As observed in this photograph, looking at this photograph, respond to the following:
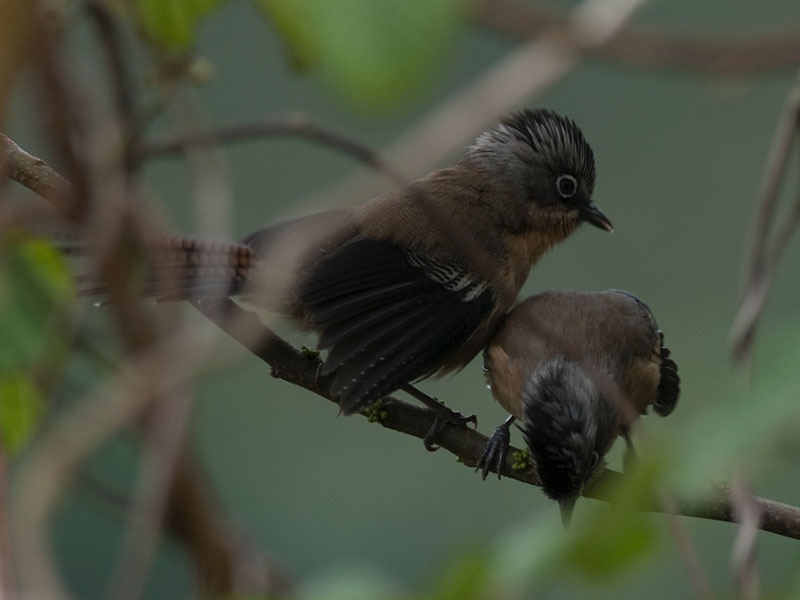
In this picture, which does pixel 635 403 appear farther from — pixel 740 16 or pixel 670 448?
pixel 740 16

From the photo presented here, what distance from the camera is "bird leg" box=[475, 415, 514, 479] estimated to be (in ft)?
9.77

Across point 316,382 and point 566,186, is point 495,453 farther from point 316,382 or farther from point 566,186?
point 566,186

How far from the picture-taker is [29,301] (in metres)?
1.80

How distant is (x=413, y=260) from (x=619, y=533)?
8.63 feet

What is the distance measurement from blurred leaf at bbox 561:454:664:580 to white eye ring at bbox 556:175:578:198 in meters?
3.03

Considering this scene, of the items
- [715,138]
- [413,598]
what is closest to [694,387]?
[715,138]

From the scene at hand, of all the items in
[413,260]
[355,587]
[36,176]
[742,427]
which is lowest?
[355,587]

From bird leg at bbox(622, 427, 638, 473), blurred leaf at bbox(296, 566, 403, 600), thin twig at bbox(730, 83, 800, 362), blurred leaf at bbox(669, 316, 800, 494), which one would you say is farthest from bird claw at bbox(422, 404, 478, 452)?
blurred leaf at bbox(669, 316, 800, 494)

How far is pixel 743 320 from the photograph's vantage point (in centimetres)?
202

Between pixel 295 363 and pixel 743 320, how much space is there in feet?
4.03

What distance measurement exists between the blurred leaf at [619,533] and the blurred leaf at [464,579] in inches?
2.5

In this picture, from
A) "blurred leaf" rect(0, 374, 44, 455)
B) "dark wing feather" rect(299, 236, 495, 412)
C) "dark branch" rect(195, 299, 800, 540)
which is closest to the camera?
"blurred leaf" rect(0, 374, 44, 455)

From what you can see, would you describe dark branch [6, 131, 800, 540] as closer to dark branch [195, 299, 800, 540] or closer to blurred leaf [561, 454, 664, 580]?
dark branch [195, 299, 800, 540]

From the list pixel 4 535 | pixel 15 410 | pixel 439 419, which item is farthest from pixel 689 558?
pixel 439 419
